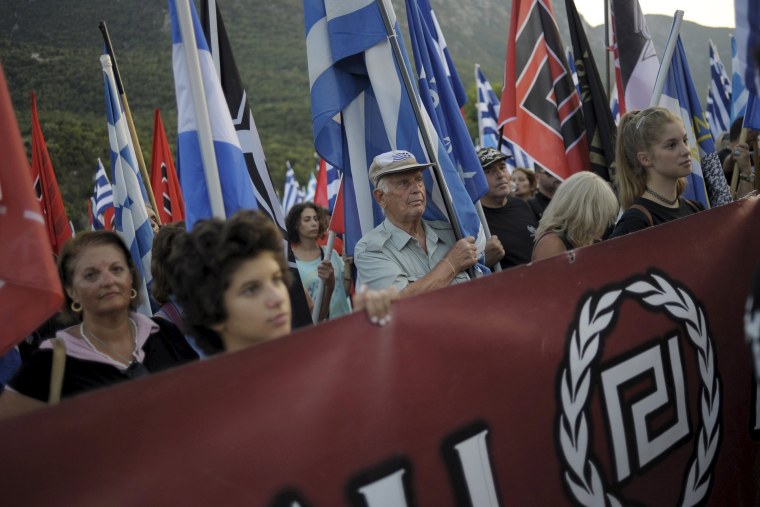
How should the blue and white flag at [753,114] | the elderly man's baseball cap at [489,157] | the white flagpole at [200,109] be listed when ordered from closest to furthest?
the white flagpole at [200,109]
the blue and white flag at [753,114]
the elderly man's baseball cap at [489,157]

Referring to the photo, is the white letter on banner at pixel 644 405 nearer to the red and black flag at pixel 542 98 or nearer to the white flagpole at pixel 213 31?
the red and black flag at pixel 542 98

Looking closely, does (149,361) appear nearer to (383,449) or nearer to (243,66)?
(383,449)

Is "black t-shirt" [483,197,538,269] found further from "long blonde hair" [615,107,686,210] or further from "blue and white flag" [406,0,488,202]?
"long blonde hair" [615,107,686,210]

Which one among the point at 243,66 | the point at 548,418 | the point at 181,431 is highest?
the point at 243,66

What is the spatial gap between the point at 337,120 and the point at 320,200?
5.56 metres

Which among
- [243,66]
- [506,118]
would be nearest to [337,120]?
[506,118]

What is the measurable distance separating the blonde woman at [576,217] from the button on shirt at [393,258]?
18.9 inches

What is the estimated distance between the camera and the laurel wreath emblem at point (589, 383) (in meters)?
2.27

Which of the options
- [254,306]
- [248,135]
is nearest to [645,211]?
[254,306]

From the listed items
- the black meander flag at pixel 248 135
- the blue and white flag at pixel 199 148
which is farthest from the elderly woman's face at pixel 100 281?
the black meander flag at pixel 248 135

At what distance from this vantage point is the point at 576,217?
363 cm

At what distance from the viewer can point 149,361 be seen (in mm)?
2727

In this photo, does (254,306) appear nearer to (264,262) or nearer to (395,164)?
(264,262)

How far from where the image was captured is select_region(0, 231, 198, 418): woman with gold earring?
2586 mm
